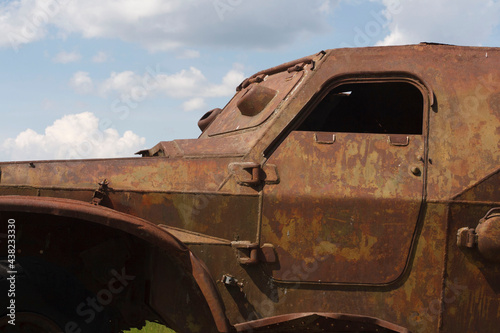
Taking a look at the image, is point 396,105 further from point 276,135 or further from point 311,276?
point 311,276

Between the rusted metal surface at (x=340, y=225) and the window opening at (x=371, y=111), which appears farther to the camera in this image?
the window opening at (x=371, y=111)

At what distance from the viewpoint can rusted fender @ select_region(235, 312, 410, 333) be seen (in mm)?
3833

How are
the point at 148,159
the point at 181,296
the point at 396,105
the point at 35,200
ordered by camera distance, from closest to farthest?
the point at 35,200
the point at 181,296
the point at 148,159
the point at 396,105

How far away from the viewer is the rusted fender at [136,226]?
3438 mm

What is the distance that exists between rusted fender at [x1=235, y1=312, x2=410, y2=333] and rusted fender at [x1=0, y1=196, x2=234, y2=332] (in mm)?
226

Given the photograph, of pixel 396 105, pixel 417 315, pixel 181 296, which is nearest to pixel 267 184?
pixel 181 296

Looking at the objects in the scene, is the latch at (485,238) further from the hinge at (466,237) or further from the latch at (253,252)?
the latch at (253,252)

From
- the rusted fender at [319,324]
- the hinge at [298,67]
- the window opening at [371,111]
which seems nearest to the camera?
the rusted fender at [319,324]

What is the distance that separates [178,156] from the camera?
4203mm

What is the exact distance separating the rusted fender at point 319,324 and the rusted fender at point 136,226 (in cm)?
23

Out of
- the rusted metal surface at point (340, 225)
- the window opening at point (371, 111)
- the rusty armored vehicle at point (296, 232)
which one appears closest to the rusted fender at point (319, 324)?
the rusty armored vehicle at point (296, 232)

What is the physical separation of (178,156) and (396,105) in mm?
2332

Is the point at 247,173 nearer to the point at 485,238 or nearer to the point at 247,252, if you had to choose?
the point at 247,252

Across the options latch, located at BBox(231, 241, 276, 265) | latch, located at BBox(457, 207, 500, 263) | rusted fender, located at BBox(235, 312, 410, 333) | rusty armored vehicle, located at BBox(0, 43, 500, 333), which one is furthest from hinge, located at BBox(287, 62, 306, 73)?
rusted fender, located at BBox(235, 312, 410, 333)
